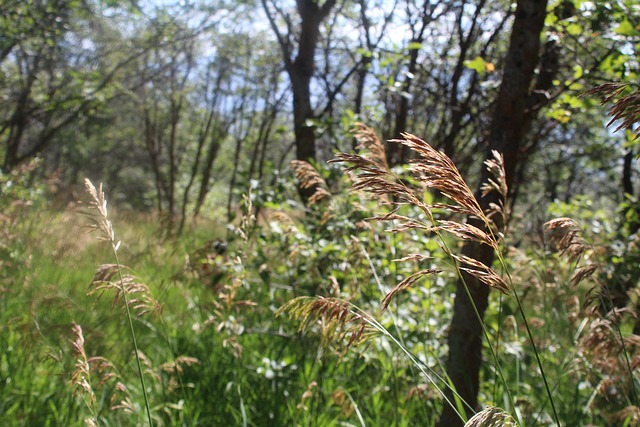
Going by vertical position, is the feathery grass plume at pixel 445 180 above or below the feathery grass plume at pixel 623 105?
below

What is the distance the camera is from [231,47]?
40.4ft

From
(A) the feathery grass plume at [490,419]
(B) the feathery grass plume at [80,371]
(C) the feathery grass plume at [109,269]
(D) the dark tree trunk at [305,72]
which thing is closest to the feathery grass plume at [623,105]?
(A) the feathery grass plume at [490,419]

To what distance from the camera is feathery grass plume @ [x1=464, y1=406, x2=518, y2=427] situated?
0.92 metres

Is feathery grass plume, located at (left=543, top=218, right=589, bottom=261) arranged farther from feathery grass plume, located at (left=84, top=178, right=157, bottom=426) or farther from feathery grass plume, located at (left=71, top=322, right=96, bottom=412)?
feathery grass plume, located at (left=71, top=322, right=96, bottom=412)

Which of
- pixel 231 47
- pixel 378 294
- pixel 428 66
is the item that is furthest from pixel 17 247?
pixel 231 47

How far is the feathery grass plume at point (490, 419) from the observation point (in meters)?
0.92

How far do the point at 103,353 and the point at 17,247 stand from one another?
4.40 ft

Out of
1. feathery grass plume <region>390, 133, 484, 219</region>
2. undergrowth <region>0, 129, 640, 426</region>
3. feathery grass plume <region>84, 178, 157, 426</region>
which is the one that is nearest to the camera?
feathery grass plume <region>390, 133, 484, 219</region>

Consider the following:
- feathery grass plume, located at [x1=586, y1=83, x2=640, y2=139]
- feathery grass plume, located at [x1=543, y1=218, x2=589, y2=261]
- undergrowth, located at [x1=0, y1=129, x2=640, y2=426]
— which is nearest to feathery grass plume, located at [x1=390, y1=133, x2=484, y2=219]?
feathery grass plume, located at [x1=586, y1=83, x2=640, y2=139]

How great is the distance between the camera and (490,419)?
36.7 inches

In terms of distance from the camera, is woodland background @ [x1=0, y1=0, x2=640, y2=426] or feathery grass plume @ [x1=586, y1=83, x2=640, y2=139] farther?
woodland background @ [x1=0, y1=0, x2=640, y2=426]

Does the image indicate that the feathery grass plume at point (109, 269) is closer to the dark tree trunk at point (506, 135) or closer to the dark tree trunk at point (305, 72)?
the dark tree trunk at point (506, 135)

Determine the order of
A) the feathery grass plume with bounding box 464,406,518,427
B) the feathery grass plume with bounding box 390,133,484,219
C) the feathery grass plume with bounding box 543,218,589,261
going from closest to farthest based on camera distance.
A: the feathery grass plume with bounding box 464,406,518,427 < the feathery grass plume with bounding box 390,133,484,219 < the feathery grass plume with bounding box 543,218,589,261

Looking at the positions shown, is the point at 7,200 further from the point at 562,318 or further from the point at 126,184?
the point at 126,184
